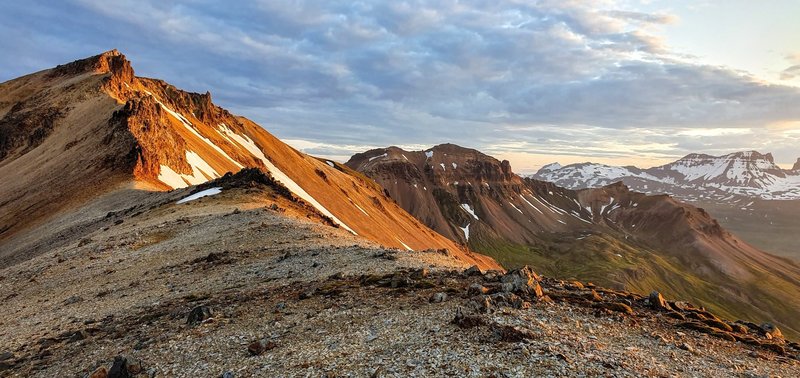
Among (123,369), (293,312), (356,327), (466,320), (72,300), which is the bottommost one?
(72,300)

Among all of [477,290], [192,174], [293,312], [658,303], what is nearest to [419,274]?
[477,290]

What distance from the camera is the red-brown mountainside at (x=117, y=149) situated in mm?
64188

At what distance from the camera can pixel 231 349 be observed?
50.7ft

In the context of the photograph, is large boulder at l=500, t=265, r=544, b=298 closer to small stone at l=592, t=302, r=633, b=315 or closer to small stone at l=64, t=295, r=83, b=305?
small stone at l=592, t=302, r=633, b=315

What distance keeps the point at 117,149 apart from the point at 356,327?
67.1 metres

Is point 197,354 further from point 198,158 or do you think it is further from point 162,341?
point 198,158

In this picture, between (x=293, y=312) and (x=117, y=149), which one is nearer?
(x=293, y=312)

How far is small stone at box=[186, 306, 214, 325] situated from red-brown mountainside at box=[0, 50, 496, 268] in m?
48.2

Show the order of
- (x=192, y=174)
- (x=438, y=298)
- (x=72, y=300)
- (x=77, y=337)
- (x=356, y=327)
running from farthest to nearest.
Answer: (x=192, y=174) → (x=72, y=300) → (x=77, y=337) → (x=438, y=298) → (x=356, y=327)

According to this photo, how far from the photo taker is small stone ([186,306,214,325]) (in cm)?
1827

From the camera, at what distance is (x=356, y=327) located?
53.0 feet

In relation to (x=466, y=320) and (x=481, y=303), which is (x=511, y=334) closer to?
(x=466, y=320)

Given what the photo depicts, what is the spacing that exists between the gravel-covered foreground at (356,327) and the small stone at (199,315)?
0.07 m

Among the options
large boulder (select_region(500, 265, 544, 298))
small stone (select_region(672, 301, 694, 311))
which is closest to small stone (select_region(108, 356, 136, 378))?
large boulder (select_region(500, 265, 544, 298))
